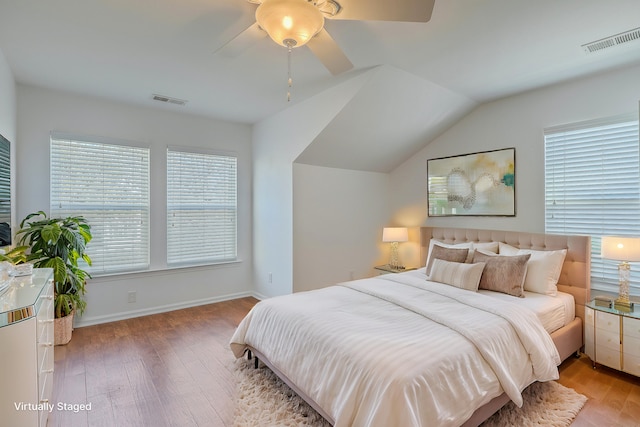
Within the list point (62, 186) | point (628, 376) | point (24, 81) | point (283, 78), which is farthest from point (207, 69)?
point (628, 376)

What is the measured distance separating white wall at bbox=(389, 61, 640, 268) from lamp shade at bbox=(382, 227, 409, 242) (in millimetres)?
363

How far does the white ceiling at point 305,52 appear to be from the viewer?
2064 millimetres

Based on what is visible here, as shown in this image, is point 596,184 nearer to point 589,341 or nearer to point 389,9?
point 589,341

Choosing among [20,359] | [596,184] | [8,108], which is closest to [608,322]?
[596,184]

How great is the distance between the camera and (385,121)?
371 cm

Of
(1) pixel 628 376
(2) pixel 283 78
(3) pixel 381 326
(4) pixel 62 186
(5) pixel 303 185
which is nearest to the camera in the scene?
(3) pixel 381 326

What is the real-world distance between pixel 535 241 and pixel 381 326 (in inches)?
90.6

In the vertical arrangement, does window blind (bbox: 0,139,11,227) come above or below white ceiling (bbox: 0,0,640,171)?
below

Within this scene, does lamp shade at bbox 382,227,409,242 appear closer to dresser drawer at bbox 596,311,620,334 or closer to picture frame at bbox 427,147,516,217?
picture frame at bbox 427,147,516,217

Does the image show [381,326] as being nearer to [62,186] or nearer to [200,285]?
[200,285]

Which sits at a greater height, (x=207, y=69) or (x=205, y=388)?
(x=207, y=69)

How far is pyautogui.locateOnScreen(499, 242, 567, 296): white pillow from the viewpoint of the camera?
2844 mm

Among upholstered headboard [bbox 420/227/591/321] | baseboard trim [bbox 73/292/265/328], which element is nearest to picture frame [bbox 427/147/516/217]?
upholstered headboard [bbox 420/227/591/321]

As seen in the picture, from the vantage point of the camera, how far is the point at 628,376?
2.55 meters
